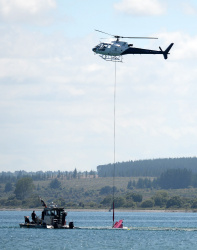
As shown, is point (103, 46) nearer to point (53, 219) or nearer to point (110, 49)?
point (110, 49)

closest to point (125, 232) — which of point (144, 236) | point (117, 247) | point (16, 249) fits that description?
point (144, 236)

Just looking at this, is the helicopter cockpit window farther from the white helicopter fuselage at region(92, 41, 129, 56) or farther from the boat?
the boat

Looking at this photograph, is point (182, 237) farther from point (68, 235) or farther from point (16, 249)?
point (16, 249)

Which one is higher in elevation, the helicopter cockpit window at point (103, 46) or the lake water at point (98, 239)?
the helicopter cockpit window at point (103, 46)

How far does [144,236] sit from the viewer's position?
121438mm

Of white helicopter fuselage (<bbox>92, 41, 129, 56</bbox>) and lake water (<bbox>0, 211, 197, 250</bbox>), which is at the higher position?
white helicopter fuselage (<bbox>92, 41, 129, 56</bbox>)

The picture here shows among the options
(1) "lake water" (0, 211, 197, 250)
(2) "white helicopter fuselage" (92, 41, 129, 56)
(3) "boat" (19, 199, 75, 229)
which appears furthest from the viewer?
(2) "white helicopter fuselage" (92, 41, 129, 56)

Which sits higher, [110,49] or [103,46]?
[103,46]

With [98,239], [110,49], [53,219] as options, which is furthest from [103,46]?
[98,239]

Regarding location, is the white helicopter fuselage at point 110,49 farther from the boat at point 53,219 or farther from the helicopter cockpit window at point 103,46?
the boat at point 53,219

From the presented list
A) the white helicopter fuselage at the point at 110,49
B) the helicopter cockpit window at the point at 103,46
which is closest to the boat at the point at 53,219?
the white helicopter fuselage at the point at 110,49

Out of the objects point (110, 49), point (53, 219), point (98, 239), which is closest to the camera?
point (98, 239)

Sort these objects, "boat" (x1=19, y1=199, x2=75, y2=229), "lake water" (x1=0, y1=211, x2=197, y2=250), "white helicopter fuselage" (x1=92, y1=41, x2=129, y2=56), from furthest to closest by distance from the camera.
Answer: "white helicopter fuselage" (x1=92, y1=41, x2=129, y2=56) < "boat" (x1=19, y1=199, x2=75, y2=229) < "lake water" (x1=0, y1=211, x2=197, y2=250)

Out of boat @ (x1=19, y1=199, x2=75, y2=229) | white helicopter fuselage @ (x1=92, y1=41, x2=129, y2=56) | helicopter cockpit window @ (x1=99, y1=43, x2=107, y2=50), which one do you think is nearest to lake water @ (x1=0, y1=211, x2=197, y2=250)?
boat @ (x1=19, y1=199, x2=75, y2=229)
